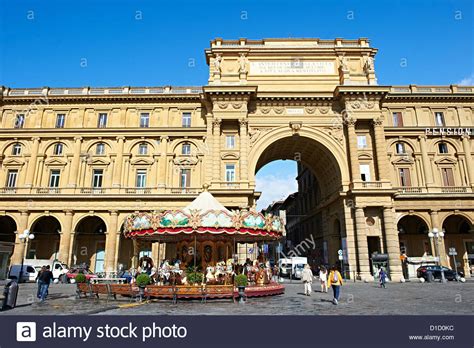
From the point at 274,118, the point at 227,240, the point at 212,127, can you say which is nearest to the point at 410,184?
the point at 274,118

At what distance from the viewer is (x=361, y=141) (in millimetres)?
34062

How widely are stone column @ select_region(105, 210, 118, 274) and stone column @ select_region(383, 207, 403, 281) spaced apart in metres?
25.1

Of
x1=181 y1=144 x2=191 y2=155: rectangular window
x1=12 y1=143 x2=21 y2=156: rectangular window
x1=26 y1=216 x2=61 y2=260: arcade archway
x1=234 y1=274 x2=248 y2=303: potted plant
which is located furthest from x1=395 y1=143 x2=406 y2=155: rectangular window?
x1=12 y1=143 x2=21 y2=156: rectangular window

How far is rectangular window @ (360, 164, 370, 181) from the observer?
3291 centimetres

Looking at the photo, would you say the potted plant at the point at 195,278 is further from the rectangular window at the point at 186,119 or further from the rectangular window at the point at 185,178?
the rectangular window at the point at 186,119

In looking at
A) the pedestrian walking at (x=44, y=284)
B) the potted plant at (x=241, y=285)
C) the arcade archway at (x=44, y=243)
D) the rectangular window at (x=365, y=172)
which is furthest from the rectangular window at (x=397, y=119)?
the arcade archway at (x=44, y=243)

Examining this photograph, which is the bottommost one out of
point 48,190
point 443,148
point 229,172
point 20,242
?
point 20,242

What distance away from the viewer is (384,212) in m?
31.1

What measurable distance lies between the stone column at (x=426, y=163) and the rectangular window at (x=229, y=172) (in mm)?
20250

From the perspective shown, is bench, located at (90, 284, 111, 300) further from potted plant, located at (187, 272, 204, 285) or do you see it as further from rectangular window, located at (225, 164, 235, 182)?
rectangular window, located at (225, 164, 235, 182)

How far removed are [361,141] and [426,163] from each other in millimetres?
8235

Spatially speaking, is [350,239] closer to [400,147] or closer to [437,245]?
[437,245]

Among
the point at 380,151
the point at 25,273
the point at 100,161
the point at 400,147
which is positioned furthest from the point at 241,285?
the point at 400,147

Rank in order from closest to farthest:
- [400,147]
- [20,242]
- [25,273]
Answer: [25,273] → [20,242] → [400,147]
